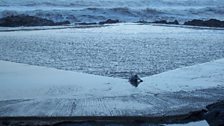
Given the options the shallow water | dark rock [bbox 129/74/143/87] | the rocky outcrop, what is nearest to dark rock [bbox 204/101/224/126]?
dark rock [bbox 129/74/143/87]

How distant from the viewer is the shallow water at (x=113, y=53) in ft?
34.0

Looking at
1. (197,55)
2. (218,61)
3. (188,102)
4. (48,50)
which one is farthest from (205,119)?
(48,50)

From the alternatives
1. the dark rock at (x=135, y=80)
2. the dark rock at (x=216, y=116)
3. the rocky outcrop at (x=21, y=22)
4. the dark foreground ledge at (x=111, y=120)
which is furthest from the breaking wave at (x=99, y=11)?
the dark rock at (x=216, y=116)

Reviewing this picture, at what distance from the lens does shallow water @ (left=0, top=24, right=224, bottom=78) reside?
10.4 metres

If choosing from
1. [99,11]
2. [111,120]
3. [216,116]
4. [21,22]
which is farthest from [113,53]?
[99,11]

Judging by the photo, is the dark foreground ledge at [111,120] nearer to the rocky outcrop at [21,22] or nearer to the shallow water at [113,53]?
the shallow water at [113,53]

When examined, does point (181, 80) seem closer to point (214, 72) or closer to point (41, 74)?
point (214, 72)

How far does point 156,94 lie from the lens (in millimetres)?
7371

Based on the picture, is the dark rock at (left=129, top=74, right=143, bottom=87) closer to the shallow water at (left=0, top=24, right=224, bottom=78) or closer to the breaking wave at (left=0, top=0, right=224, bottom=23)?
the shallow water at (left=0, top=24, right=224, bottom=78)

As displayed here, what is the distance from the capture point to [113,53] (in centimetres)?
1273

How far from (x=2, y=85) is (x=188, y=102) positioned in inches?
140

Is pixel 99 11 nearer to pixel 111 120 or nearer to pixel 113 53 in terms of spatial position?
pixel 113 53

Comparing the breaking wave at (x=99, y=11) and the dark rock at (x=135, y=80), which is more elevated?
the dark rock at (x=135, y=80)

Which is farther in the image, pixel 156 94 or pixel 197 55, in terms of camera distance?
pixel 197 55
